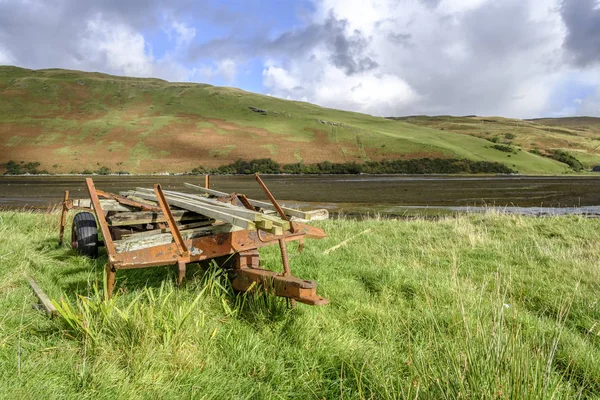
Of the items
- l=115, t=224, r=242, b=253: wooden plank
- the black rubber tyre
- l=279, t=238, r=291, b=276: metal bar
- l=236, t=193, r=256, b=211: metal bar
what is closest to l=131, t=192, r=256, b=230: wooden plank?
l=115, t=224, r=242, b=253: wooden plank

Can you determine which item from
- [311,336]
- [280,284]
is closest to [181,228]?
[280,284]

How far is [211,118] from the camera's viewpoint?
64250 millimetres

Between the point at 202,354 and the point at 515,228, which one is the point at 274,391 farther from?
the point at 515,228

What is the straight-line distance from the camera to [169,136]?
52406 mm

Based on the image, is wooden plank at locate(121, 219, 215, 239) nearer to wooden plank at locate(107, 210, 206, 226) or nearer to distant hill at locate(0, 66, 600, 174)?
wooden plank at locate(107, 210, 206, 226)

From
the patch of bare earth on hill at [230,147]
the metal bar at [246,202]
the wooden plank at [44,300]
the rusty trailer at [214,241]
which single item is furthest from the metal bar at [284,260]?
the patch of bare earth on hill at [230,147]

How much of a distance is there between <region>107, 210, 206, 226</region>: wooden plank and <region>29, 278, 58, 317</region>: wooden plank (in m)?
1.19

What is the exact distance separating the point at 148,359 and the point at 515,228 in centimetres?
1057

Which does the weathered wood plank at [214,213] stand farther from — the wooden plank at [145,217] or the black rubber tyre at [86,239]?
the black rubber tyre at [86,239]

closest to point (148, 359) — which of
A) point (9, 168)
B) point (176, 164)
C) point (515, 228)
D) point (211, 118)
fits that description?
point (515, 228)

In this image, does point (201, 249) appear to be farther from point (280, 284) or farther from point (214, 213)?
point (280, 284)

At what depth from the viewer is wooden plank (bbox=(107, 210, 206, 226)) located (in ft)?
18.5

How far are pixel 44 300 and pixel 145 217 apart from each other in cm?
180

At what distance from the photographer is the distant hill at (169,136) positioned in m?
46.4
